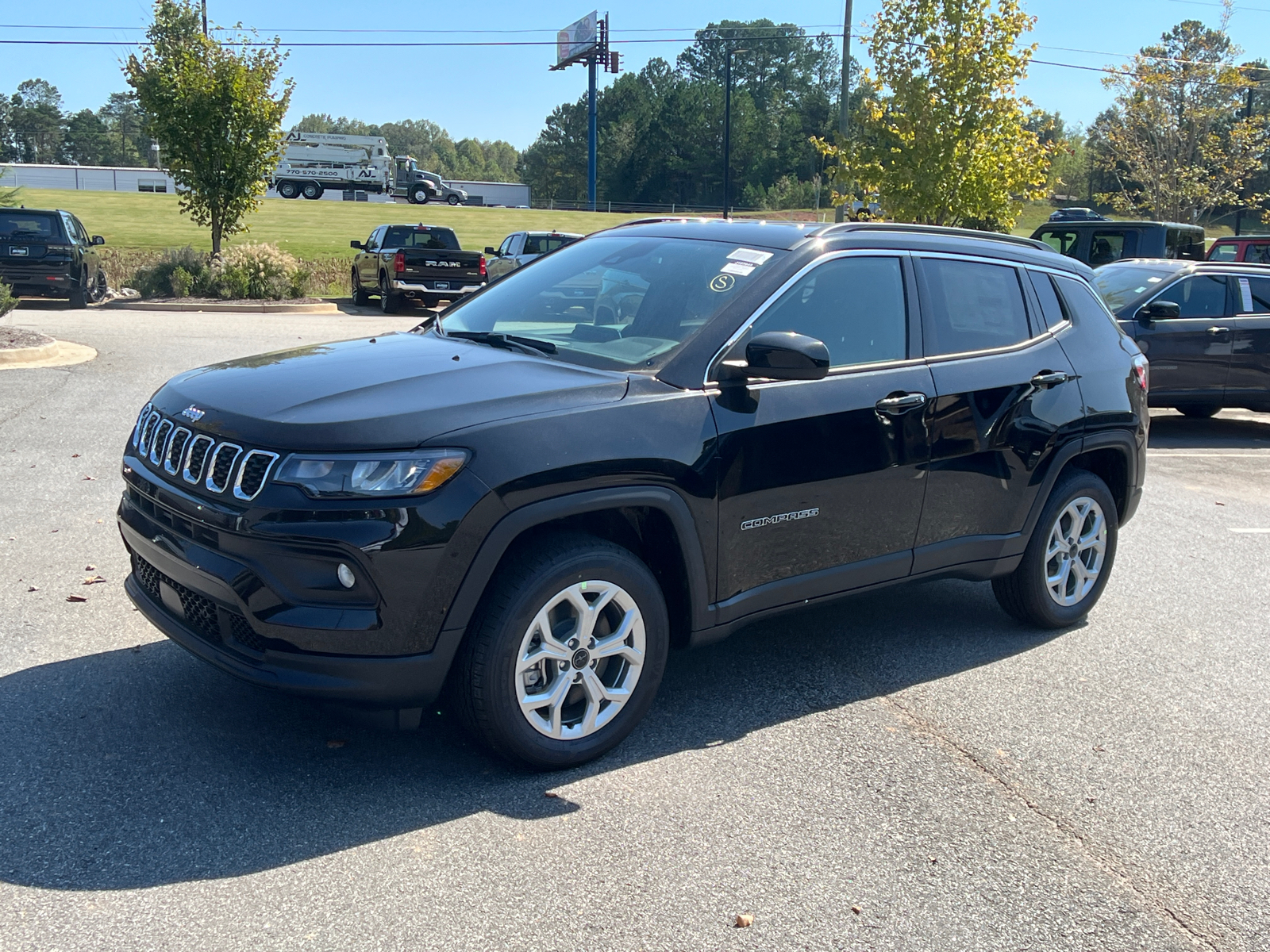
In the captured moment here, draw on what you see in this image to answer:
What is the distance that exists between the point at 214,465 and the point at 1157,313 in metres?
10.5

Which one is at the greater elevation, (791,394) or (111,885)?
(791,394)

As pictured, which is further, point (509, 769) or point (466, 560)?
point (509, 769)

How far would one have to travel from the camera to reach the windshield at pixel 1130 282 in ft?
39.8

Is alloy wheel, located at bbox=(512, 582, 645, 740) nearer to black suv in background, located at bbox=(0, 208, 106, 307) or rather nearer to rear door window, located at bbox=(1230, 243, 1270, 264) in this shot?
black suv in background, located at bbox=(0, 208, 106, 307)

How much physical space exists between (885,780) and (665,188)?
109 meters

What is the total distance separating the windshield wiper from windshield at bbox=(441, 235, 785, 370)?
1.4 inches

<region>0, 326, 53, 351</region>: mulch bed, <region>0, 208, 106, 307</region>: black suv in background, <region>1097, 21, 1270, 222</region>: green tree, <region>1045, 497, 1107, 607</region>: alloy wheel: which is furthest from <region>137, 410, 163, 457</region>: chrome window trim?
<region>1097, 21, 1270, 222</region>: green tree

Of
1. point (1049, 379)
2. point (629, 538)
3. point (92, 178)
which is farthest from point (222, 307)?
point (92, 178)

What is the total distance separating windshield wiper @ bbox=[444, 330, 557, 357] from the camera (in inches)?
176

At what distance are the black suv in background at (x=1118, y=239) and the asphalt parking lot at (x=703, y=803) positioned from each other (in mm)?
12999

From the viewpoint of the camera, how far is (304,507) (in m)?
3.40

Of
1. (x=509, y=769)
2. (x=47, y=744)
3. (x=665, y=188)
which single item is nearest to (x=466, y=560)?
(x=509, y=769)

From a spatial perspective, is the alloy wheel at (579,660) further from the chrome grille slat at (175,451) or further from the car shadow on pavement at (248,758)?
the chrome grille slat at (175,451)

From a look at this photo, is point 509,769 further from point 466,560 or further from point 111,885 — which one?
point 111,885
